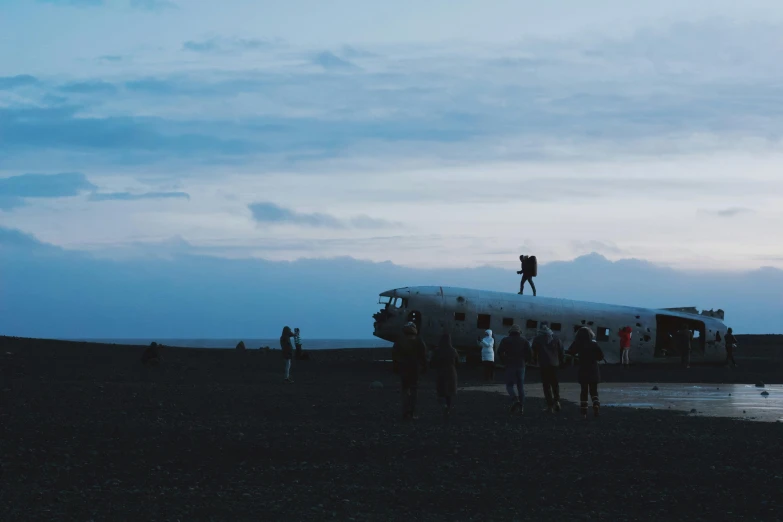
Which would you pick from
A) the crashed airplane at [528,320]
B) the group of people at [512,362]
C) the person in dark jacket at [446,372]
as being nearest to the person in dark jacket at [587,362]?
the group of people at [512,362]

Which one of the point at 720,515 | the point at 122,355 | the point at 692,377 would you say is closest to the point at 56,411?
the point at 720,515

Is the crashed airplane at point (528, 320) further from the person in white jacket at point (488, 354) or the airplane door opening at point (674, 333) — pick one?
the person in white jacket at point (488, 354)

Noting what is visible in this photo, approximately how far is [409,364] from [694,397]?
1329 centimetres

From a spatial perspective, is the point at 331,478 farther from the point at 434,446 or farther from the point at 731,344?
the point at 731,344

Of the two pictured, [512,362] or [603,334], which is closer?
[512,362]

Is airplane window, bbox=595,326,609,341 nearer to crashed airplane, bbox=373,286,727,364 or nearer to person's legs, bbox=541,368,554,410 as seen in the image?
crashed airplane, bbox=373,286,727,364

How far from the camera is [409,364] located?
24.6 meters

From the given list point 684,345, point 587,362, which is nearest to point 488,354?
point 587,362

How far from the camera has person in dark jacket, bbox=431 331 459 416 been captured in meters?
24.8

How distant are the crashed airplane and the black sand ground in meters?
18.9

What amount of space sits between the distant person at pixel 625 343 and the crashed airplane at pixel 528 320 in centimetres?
30

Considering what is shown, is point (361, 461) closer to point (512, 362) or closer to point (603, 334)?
point (512, 362)

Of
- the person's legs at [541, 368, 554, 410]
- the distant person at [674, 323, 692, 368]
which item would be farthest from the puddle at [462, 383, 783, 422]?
the distant person at [674, 323, 692, 368]

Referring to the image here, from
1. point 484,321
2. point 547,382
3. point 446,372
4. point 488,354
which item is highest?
point 484,321
